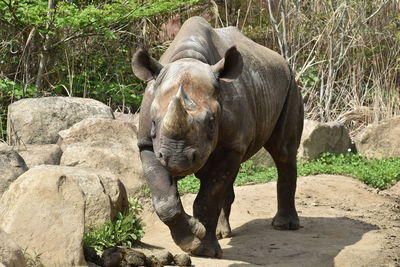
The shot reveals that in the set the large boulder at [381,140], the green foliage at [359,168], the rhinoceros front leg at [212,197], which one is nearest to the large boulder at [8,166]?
the rhinoceros front leg at [212,197]

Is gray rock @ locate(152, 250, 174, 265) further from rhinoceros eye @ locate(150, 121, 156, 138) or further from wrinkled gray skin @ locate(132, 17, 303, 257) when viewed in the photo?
rhinoceros eye @ locate(150, 121, 156, 138)

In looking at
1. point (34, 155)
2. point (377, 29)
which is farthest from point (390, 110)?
point (34, 155)

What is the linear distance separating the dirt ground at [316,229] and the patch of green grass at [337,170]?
0.23 meters

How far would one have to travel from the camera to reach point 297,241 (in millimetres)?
7742

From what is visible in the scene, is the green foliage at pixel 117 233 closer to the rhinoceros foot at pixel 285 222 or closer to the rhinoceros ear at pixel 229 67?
the rhinoceros ear at pixel 229 67

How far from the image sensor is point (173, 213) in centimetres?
593

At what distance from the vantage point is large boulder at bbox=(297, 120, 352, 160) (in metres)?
12.5

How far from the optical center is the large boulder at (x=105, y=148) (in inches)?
360

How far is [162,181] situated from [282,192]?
8.71ft

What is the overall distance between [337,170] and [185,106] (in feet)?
19.9

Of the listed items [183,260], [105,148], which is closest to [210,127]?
[183,260]

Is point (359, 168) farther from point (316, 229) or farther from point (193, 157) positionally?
point (193, 157)

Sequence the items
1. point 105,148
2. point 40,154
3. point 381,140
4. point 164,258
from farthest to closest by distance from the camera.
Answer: point 381,140
point 105,148
point 40,154
point 164,258

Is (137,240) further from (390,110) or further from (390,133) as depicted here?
(390,110)
